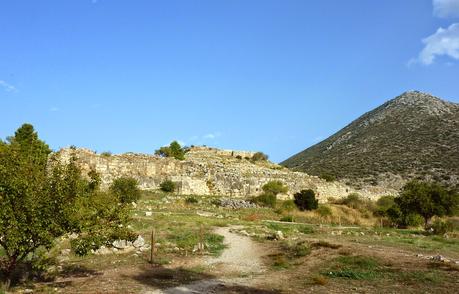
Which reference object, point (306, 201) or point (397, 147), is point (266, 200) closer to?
point (306, 201)

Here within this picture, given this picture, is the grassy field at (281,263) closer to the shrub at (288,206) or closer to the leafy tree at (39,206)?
the leafy tree at (39,206)

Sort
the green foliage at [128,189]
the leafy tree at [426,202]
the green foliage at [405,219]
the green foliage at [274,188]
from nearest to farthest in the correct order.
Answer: the leafy tree at [426,202] → the green foliage at [405,219] → the green foliage at [128,189] → the green foliage at [274,188]

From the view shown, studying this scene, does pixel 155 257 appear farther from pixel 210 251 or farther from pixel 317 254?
pixel 317 254

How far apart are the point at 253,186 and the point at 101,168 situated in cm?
1758

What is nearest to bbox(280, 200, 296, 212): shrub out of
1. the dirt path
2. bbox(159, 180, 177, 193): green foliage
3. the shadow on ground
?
Answer: bbox(159, 180, 177, 193): green foliage

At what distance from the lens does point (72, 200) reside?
14.2 m

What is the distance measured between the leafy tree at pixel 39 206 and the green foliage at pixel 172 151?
47.0 meters

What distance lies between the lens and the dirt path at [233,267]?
14555mm

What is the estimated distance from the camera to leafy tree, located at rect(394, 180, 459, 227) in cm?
3647

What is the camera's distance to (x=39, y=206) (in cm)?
1359

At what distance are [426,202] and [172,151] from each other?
36710 millimetres

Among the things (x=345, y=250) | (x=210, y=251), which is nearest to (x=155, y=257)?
(x=210, y=251)

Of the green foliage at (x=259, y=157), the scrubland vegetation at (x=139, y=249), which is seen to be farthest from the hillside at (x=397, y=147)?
the scrubland vegetation at (x=139, y=249)

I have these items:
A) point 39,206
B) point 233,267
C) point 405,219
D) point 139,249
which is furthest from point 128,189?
point 39,206
